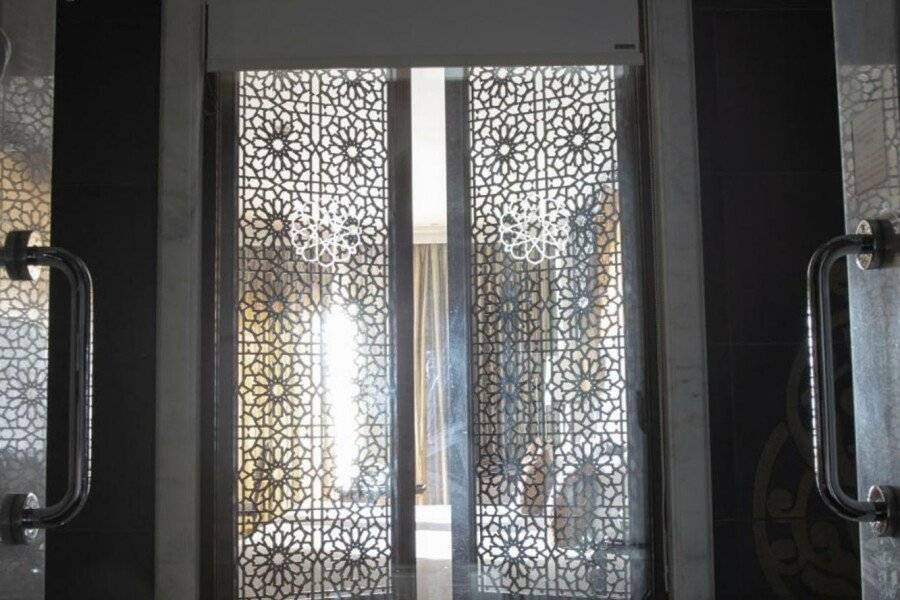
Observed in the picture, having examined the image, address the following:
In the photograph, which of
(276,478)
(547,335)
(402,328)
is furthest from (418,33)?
(276,478)

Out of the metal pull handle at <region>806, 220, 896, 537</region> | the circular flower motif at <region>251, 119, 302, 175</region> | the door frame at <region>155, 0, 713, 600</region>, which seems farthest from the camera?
the circular flower motif at <region>251, 119, 302, 175</region>

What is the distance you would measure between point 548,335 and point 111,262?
4.94 ft

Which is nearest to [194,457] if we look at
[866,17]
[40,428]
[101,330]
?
[101,330]

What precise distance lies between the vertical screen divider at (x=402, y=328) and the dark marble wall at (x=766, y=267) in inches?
40.0

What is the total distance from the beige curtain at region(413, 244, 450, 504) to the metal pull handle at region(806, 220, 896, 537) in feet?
6.65

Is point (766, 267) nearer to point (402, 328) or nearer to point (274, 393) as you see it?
point (402, 328)

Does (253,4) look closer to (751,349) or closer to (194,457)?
(194,457)

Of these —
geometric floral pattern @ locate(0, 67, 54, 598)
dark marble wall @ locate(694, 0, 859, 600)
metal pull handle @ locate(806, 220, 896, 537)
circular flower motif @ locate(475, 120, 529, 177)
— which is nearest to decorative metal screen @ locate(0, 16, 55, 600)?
geometric floral pattern @ locate(0, 67, 54, 598)

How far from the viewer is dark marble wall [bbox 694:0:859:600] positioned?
3109mm

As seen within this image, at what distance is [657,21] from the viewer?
10.7ft

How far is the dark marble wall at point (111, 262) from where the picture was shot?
10.1 ft

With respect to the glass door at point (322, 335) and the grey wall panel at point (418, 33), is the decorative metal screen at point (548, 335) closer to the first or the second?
the grey wall panel at point (418, 33)

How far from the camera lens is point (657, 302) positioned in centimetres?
321

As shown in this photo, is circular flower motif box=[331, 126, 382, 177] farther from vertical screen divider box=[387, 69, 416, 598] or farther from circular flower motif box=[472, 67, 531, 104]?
circular flower motif box=[472, 67, 531, 104]
